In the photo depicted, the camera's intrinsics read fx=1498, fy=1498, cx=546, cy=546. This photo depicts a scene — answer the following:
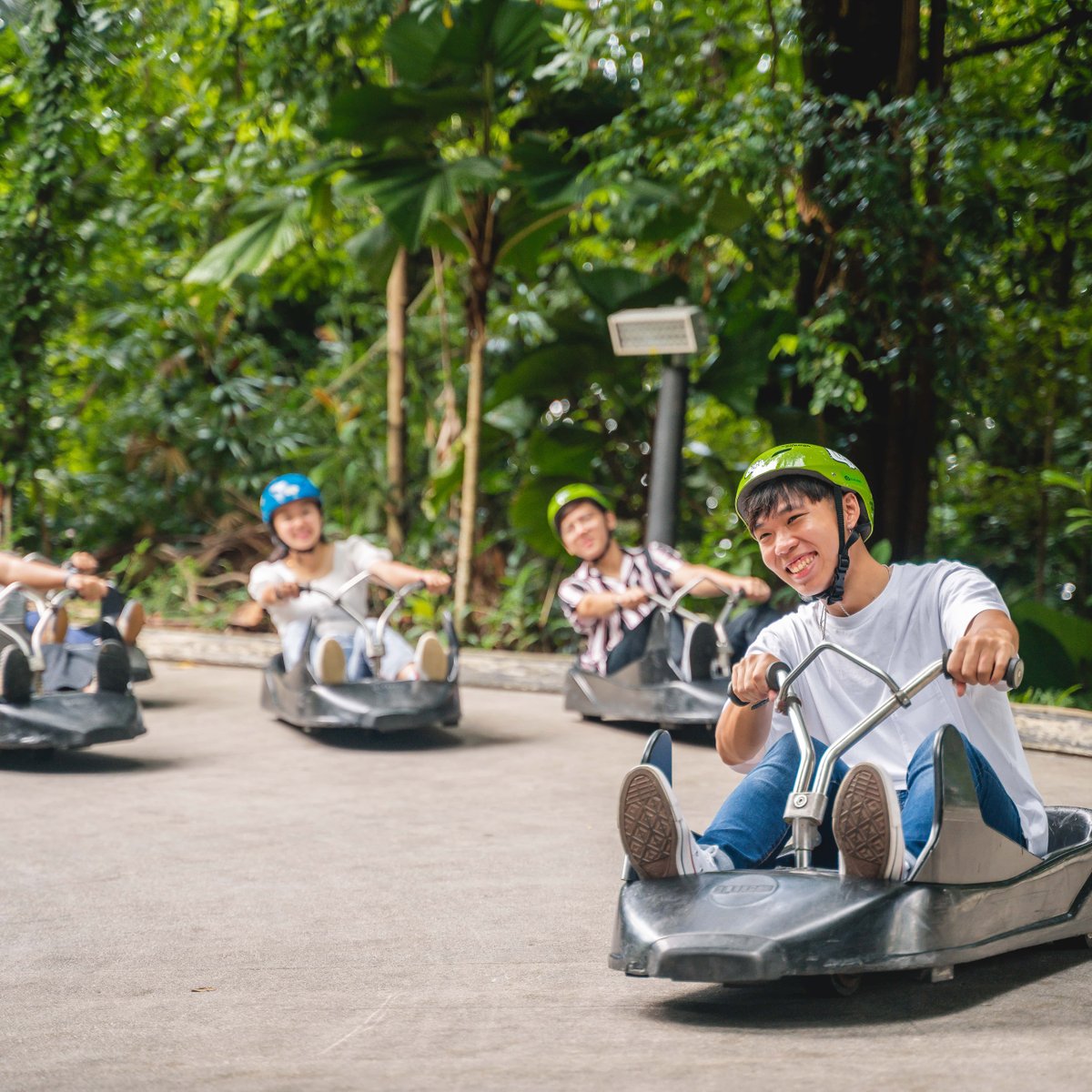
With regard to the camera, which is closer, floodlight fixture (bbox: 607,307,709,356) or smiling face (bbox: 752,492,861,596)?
smiling face (bbox: 752,492,861,596)

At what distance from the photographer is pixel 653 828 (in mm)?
3203

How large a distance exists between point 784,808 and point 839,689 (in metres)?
0.33

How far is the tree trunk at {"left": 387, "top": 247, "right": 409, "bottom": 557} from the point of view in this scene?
460 inches

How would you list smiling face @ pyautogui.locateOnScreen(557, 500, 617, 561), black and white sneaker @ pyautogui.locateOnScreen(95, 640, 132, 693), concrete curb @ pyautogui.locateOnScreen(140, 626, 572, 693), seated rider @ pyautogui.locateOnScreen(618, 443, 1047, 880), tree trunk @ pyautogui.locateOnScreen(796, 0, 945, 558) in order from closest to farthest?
seated rider @ pyautogui.locateOnScreen(618, 443, 1047, 880), black and white sneaker @ pyautogui.locateOnScreen(95, 640, 132, 693), smiling face @ pyautogui.locateOnScreen(557, 500, 617, 561), tree trunk @ pyautogui.locateOnScreen(796, 0, 945, 558), concrete curb @ pyautogui.locateOnScreen(140, 626, 572, 693)

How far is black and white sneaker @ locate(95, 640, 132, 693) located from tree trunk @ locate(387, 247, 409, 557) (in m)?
5.31

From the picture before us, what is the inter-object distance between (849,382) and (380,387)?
540 cm

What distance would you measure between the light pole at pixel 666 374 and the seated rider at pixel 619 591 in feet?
2.97

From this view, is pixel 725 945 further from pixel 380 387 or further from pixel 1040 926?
pixel 380 387

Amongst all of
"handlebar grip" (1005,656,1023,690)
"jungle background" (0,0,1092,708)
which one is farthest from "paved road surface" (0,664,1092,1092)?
"jungle background" (0,0,1092,708)

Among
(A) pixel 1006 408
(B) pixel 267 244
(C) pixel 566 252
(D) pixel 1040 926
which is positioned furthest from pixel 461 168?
(D) pixel 1040 926

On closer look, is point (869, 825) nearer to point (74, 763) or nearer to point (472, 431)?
point (74, 763)

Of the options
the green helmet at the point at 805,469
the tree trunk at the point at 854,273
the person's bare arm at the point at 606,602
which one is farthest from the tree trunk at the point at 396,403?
the green helmet at the point at 805,469

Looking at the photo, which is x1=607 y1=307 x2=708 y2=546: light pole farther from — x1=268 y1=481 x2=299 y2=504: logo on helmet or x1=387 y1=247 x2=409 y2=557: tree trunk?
x1=387 y1=247 x2=409 y2=557: tree trunk

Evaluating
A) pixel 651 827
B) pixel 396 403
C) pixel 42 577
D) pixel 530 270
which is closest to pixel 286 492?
pixel 42 577
